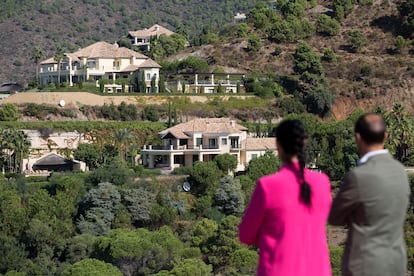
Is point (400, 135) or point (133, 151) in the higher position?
point (400, 135)

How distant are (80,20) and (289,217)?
5337 inches

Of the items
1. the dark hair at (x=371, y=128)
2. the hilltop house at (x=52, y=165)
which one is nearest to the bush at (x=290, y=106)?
the hilltop house at (x=52, y=165)

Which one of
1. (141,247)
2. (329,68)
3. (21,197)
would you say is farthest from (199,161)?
(329,68)

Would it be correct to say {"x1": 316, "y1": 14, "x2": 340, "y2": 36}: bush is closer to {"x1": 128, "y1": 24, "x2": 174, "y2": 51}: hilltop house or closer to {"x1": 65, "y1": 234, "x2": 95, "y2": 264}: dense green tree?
{"x1": 128, "y1": 24, "x2": 174, "y2": 51}: hilltop house

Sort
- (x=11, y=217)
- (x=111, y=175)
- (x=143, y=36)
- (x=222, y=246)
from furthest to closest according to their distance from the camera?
Answer: 1. (x=143, y=36)
2. (x=111, y=175)
3. (x=11, y=217)
4. (x=222, y=246)

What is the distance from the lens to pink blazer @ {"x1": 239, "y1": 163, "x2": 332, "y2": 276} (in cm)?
634

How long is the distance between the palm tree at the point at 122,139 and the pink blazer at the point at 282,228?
169ft

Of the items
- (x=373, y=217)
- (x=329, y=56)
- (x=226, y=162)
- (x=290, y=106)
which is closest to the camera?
(x=373, y=217)

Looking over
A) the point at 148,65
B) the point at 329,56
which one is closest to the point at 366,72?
the point at 329,56

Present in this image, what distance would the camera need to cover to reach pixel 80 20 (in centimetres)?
13988

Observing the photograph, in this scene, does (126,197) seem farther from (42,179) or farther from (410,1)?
(410,1)

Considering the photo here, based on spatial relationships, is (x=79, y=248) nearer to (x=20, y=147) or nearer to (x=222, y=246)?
(x=222, y=246)

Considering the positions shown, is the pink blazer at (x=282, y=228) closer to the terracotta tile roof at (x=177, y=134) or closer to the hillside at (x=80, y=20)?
the terracotta tile roof at (x=177, y=134)

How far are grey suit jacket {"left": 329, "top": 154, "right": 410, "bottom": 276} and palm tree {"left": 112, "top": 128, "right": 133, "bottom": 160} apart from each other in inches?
2019
